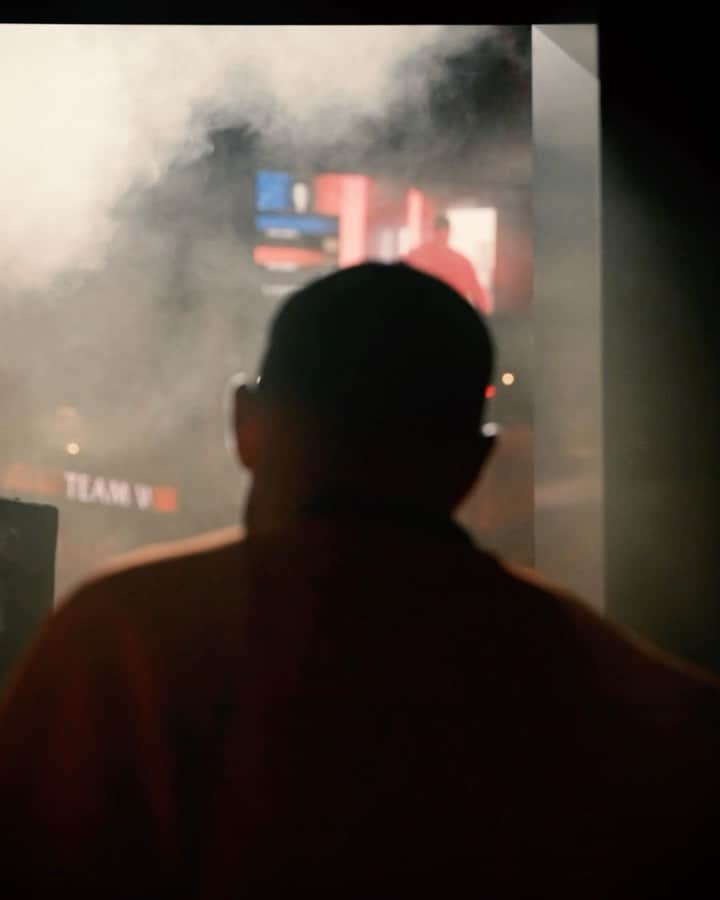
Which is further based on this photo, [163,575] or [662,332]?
[662,332]

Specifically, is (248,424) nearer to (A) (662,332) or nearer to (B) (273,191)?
(A) (662,332)

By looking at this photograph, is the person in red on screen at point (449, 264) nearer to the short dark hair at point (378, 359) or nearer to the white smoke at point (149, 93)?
the white smoke at point (149, 93)

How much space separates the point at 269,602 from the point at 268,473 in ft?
0.55

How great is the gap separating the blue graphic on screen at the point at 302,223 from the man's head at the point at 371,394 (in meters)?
0.67

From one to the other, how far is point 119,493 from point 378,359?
1.05 m

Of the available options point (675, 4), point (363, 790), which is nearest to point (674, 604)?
point (363, 790)

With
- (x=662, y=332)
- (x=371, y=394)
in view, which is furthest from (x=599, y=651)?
(x=662, y=332)

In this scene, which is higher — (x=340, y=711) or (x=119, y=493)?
(x=119, y=493)

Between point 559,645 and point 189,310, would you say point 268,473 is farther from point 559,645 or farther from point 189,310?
point 189,310

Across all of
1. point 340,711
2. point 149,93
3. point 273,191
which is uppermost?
point 149,93

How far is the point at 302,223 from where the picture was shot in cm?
191

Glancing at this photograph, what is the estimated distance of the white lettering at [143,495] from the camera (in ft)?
6.90

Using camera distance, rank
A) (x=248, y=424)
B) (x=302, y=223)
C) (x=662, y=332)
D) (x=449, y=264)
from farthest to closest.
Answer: (x=302, y=223) → (x=449, y=264) → (x=662, y=332) → (x=248, y=424)

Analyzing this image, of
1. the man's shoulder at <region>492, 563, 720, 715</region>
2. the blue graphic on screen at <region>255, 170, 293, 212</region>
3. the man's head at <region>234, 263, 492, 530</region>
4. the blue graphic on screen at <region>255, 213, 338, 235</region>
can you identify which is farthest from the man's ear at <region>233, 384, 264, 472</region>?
the blue graphic on screen at <region>255, 170, 293, 212</region>
